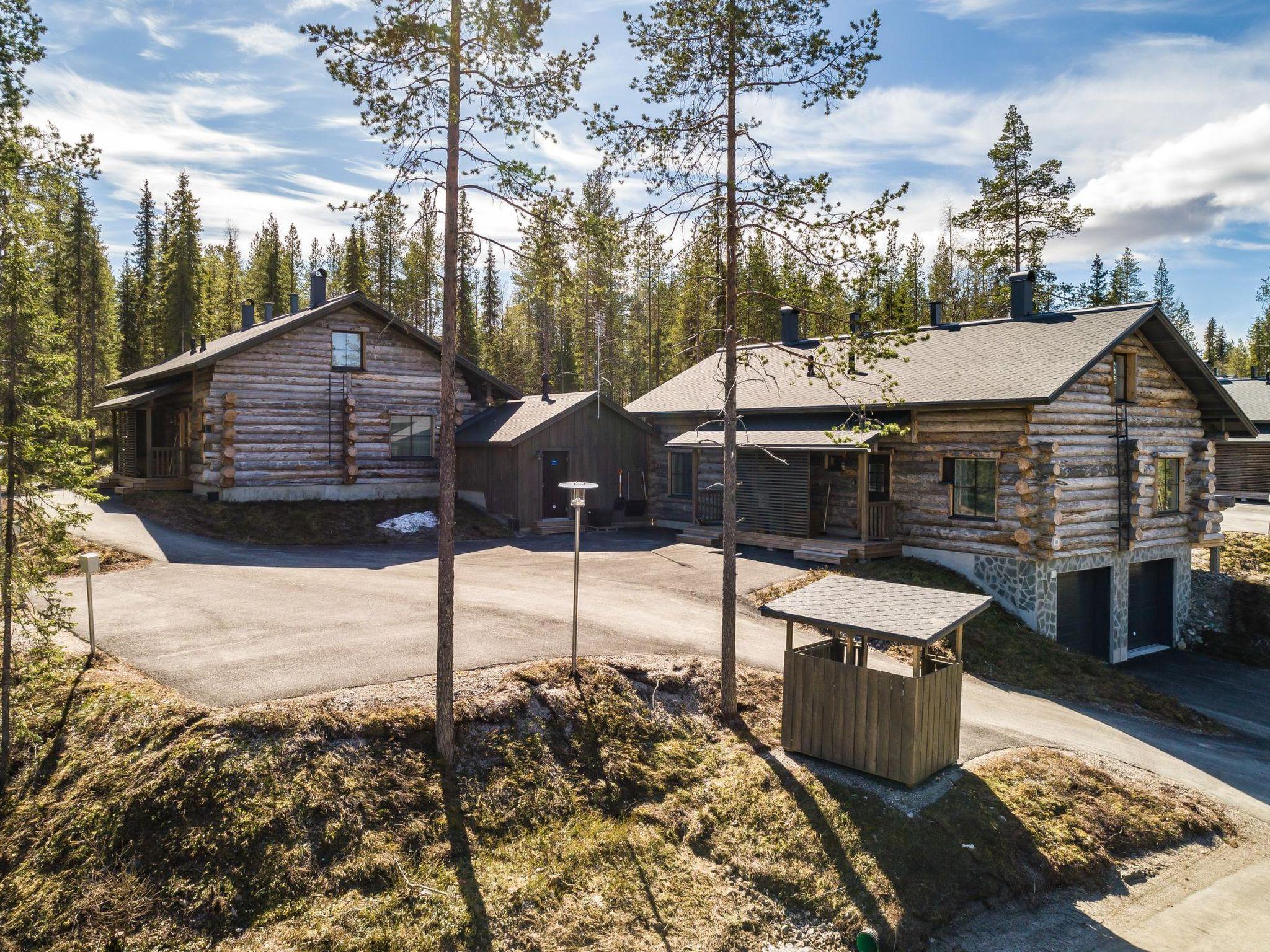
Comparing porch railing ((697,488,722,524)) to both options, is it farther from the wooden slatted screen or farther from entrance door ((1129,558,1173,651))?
entrance door ((1129,558,1173,651))

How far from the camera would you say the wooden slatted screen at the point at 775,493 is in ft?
64.9

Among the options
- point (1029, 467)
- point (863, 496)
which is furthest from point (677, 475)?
point (1029, 467)

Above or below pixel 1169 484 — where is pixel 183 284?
above

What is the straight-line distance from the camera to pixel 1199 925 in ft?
24.8

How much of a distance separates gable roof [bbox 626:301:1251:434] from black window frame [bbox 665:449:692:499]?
6.07 feet

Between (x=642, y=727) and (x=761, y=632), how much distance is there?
479cm

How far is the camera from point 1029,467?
1616cm

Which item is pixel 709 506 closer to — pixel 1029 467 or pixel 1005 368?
pixel 1005 368

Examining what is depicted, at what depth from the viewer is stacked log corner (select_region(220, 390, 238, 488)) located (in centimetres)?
2205

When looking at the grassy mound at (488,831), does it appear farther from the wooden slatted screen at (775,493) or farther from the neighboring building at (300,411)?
the neighboring building at (300,411)

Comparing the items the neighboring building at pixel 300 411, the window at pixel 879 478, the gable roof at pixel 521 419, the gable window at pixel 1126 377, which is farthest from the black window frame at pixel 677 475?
the gable window at pixel 1126 377

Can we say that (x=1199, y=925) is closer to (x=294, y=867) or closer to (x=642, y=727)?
(x=642, y=727)

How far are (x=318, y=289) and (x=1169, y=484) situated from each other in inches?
990

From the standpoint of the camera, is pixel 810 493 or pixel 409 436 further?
pixel 409 436
